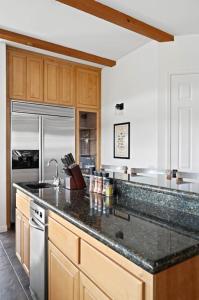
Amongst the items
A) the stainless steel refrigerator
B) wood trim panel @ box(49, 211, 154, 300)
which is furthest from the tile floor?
wood trim panel @ box(49, 211, 154, 300)

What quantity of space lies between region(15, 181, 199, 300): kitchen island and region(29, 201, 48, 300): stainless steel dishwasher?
0.08 meters

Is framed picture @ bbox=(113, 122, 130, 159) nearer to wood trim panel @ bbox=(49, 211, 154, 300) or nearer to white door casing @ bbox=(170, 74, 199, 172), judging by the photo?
white door casing @ bbox=(170, 74, 199, 172)

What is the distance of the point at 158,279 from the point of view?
2.75ft

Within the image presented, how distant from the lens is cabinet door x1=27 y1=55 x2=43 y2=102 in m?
4.05

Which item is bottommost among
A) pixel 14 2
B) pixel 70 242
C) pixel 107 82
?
pixel 70 242

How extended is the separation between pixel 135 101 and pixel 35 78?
182 centimetres

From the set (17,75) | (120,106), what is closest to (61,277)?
(17,75)

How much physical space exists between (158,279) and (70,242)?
66 centimetres

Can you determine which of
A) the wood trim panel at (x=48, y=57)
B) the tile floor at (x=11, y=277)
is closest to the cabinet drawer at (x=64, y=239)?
the tile floor at (x=11, y=277)

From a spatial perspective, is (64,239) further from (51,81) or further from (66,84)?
(66,84)

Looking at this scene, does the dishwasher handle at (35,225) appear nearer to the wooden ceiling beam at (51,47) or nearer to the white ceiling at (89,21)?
the white ceiling at (89,21)

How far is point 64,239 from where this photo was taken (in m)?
1.46

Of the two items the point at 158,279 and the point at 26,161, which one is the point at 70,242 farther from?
the point at 26,161

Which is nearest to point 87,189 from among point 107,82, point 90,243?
point 90,243
